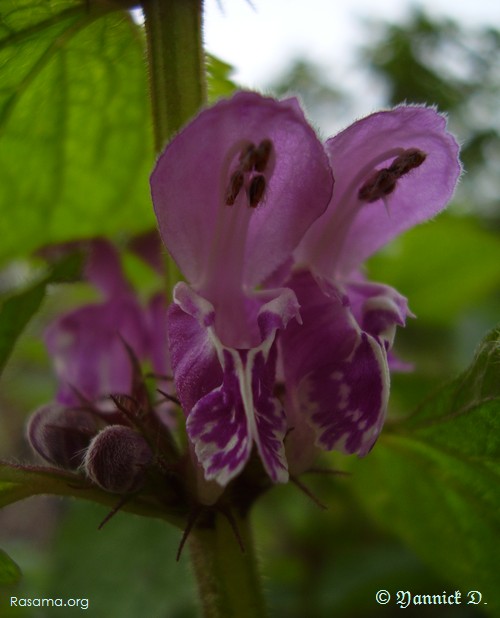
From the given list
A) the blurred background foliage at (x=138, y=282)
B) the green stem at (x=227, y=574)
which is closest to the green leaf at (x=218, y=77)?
the blurred background foliage at (x=138, y=282)

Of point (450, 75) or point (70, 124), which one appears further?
point (450, 75)

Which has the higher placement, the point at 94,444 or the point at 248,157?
the point at 248,157

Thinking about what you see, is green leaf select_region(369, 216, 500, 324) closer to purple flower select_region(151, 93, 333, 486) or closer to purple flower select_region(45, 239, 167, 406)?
purple flower select_region(45, 239, 167, 406)

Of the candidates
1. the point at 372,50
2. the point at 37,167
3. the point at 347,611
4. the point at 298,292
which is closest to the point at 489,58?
the point at 372,50

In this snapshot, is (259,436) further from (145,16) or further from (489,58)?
(489,58)

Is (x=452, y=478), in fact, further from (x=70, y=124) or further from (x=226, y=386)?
(x=70, y=124)

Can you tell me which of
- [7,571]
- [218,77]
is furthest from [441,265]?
[7,571]
